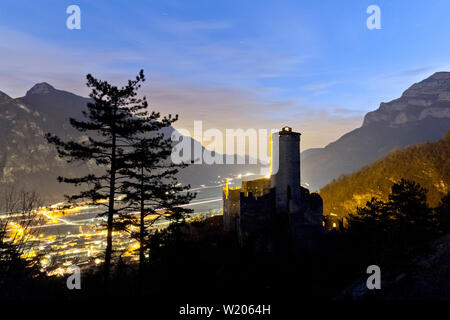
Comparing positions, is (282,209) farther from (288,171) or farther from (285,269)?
(285,269)

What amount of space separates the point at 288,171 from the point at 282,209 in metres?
3.91

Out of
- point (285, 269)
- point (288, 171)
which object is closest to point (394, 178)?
point (288, 171)

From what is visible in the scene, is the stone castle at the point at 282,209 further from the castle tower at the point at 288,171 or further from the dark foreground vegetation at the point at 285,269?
the dark foreground vegetation at the point at 285,269

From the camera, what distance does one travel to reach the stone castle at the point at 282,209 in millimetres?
27562

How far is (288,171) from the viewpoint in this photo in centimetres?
2895

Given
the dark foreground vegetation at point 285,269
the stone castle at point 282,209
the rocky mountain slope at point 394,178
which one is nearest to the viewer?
the dark foreground vegetation at point 285,269

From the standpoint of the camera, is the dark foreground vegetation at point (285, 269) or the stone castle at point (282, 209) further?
the stone castle at point (282, 209)

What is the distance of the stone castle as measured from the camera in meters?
27.6

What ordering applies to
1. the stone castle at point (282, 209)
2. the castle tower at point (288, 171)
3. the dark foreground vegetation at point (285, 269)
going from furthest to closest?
the castle tower at point (288, 171)
the stone castle at point (282, 209)
the dark foreground vegetation at point (285, 269)

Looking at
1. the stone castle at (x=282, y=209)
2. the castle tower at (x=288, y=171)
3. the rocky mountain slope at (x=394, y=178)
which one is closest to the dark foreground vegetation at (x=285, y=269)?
the stone castle at (x=282, y=209)

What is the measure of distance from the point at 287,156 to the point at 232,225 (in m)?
10.5

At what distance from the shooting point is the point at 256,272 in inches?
960
